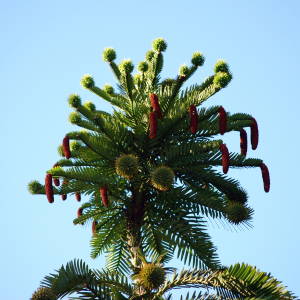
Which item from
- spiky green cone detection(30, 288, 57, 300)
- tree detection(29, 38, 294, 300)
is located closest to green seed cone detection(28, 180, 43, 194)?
tree detection(29, 38, 294, 300)

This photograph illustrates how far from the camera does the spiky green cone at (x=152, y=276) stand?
6.52 meters

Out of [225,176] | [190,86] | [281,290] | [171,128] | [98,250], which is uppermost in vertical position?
[190,86]

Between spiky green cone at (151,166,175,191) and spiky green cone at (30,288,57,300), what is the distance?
A: 1.84 metres

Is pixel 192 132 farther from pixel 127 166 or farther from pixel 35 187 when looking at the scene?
pixel 35 187

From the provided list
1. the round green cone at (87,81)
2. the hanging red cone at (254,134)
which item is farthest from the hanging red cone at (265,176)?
the round green cone at (87,81)

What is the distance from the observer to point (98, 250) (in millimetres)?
8477

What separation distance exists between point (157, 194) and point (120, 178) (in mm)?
500

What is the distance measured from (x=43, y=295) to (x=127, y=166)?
1.97 m

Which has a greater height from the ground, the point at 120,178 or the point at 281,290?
the point at 120,178

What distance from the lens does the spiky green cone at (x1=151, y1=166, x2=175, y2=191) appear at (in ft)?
24.5

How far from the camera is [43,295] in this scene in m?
6.25

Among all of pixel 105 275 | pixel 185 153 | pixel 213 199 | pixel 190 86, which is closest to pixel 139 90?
pixel 190 86

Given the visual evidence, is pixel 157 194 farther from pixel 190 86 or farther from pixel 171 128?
pixel 190 86

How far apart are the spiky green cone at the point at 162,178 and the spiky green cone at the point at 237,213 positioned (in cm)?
76
